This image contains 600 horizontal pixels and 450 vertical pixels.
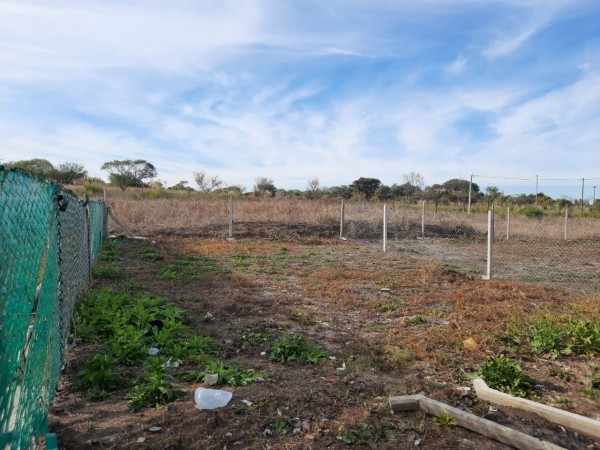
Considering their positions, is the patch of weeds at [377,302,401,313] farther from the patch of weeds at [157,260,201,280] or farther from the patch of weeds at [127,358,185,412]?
the patch of weeds at [157,260,201,280]

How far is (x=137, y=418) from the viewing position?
9.70ft

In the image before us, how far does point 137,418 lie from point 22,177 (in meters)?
1.75

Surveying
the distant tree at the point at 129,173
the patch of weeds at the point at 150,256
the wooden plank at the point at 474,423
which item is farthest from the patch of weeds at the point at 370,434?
the distant tree at the point at 129,173

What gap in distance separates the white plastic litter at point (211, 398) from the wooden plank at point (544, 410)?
198 centimetres

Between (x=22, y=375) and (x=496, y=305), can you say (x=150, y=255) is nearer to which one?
(x=496, y=305)

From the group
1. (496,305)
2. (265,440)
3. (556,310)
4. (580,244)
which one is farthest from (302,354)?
(580,244)

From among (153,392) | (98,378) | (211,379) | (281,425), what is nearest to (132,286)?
(98,378)

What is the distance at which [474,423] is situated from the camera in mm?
2855

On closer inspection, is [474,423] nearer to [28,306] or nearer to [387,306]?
[28,306]

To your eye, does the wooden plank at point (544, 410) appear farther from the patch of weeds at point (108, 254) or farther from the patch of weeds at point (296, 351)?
the patch of weeds at point (108, 254)

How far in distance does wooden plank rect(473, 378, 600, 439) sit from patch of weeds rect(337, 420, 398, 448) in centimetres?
95

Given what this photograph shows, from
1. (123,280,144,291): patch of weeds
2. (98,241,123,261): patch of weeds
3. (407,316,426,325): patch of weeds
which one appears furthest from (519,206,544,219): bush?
(123,280,144,291): patch of weeds

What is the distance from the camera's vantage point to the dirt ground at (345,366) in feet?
9.13

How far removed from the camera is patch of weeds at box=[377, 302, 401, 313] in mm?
6413
